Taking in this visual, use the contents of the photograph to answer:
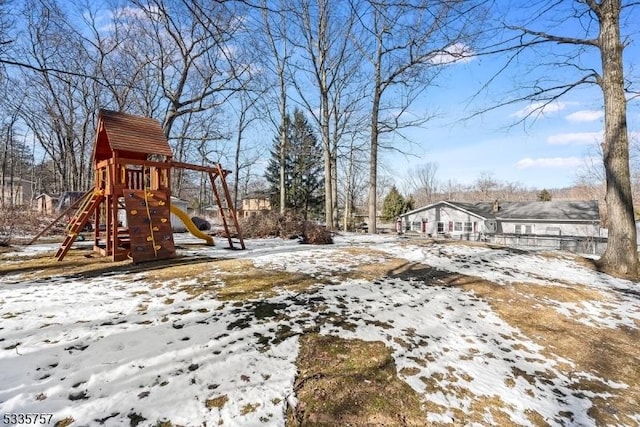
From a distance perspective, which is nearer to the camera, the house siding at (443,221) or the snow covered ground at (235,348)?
the snow covered ground at (235,348)

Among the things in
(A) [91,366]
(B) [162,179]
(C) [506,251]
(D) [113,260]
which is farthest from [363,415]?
(C) [506,251]

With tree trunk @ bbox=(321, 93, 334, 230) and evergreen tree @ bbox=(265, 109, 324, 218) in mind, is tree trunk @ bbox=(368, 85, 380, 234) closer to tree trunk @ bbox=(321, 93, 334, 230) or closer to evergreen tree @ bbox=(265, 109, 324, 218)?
tree trunk @ bbox=(321, 93, 334, 230)

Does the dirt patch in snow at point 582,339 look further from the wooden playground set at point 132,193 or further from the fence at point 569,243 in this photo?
the fence at point 569,243

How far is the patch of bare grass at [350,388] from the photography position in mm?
2316

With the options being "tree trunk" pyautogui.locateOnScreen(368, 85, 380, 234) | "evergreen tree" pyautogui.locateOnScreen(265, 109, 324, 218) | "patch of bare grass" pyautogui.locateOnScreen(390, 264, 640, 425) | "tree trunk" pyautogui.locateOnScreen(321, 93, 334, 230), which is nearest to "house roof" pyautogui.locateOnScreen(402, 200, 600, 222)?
"evergreen tree" pyautogui.locateOnScreen(265, 109, 324, 218)

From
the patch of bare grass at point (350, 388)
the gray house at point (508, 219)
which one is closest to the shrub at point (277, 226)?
the patch of bare grass at point (350, 388)

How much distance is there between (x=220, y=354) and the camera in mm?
2953

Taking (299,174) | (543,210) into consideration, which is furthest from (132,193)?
(543,210)

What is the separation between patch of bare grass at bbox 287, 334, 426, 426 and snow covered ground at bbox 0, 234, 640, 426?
0.40 ft

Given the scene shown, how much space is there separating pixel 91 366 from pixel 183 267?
3.65 m

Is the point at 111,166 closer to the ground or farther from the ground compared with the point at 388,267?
farther from the ground

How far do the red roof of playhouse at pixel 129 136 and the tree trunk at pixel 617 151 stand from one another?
10347 mm

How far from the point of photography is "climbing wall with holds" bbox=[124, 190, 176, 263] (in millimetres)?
6777

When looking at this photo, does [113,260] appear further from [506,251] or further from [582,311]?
[506,251]
